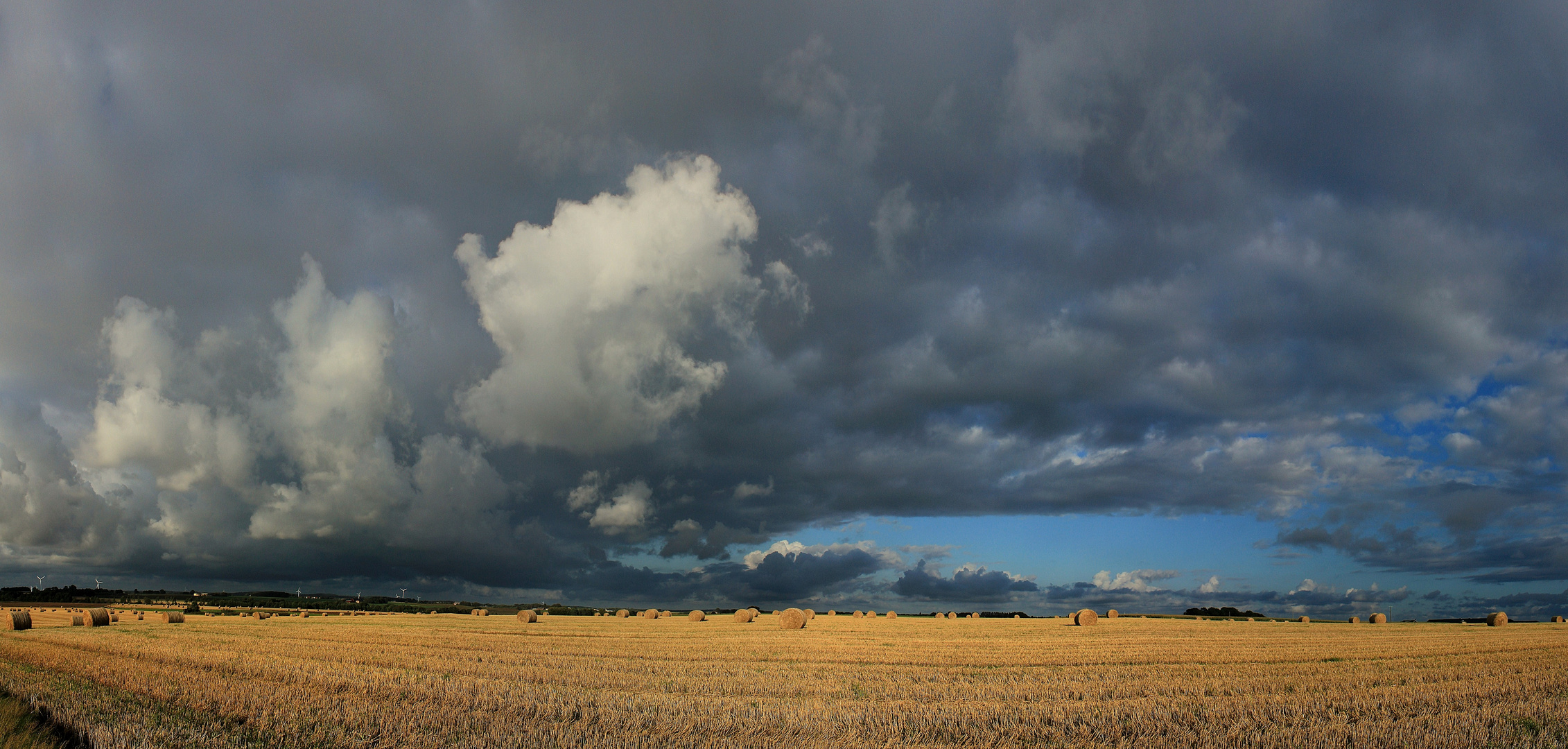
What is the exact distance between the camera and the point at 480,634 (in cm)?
3416

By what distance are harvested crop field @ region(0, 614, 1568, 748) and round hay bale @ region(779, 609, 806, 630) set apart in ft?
56.6

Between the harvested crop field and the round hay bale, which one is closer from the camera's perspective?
the harvested crop field

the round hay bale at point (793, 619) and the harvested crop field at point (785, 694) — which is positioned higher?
the harvested crop field at point (785, 694)

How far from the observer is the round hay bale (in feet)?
143

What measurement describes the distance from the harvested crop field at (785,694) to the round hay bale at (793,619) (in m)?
17.3

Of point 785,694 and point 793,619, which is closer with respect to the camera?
point 785,694

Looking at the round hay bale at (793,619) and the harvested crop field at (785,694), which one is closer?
the harvested crop field at (785,694)

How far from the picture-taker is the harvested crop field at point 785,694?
10656 millimetres

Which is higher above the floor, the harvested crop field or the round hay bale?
the harvested crop field

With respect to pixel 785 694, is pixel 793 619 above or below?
below

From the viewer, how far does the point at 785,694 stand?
574 inches

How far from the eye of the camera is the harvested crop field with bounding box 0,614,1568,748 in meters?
10.7

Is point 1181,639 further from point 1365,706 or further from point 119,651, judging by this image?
point 119,651

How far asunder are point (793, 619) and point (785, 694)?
30254mm
